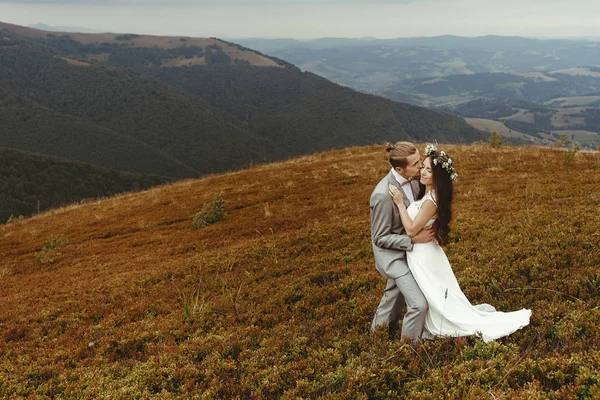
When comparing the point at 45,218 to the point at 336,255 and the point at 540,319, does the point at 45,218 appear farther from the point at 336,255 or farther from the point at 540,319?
the point at 540,319

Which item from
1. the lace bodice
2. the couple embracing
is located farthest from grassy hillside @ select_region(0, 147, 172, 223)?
the lace bodice

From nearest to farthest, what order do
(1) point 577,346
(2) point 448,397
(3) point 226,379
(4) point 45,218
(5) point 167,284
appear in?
(2) point 448,397 < (1) point 577,346 < (3) point 226,379 < (5) point 167,284 < (4) point 45,218

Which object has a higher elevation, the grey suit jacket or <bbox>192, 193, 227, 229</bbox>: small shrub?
the grey suit jacket

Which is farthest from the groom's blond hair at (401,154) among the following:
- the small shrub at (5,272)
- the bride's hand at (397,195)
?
the small shrub at (5,272)

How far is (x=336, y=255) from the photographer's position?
1154cm

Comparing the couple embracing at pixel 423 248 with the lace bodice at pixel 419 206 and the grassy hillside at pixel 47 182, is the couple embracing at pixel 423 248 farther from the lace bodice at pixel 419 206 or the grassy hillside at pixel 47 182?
the grassy hillside at pixel 47 182

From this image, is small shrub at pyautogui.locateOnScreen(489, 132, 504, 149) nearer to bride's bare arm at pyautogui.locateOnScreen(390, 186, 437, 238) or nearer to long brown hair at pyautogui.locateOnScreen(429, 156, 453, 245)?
long brown hair at pyautogui.locateOnScreen(429, 156, 453, 245)

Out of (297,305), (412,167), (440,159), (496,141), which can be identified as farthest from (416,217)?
(496,141)

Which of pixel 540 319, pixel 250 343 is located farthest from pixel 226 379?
pixel 540 319

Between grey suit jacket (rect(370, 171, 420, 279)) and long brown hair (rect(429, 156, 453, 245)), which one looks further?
grey suit jacket (rect(370, 171, 420, 279))

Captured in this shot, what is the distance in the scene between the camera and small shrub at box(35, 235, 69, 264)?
1634 centimetres

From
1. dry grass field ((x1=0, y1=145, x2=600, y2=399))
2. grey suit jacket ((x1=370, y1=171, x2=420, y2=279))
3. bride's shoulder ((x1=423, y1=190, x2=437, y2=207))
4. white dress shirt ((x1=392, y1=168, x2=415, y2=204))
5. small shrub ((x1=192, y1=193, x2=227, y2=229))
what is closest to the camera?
dry grass field ((x1=0, y1=145, x2=600, y2=399))

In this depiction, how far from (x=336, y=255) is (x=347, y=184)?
10.9 metres

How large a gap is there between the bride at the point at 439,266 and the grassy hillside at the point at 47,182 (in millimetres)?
108329
